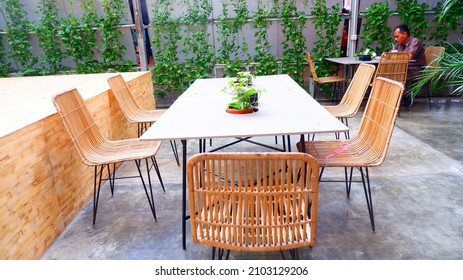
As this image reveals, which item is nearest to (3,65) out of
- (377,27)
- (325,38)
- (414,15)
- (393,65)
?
(325,38)

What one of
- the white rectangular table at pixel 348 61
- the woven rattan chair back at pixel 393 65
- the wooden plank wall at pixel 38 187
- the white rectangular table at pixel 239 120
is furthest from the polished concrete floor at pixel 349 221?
the white rectangular table at pixel 348 61

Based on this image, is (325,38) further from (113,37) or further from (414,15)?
(113,37)

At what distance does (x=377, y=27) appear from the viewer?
5617 millimetres

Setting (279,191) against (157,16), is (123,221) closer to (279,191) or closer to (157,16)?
(279,191)

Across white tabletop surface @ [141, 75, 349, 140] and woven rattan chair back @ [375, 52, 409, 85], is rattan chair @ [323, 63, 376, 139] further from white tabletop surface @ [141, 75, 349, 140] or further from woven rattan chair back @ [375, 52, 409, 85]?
woven rattan chair back @ [375, 52, 409, 85]

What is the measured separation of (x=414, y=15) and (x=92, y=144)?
18.8 ft

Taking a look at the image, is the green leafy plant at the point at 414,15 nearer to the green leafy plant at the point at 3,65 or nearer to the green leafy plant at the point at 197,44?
the green leafy plant at the point at 197,44

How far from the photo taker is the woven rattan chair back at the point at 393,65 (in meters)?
4.40

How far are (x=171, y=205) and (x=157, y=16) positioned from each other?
425 cm

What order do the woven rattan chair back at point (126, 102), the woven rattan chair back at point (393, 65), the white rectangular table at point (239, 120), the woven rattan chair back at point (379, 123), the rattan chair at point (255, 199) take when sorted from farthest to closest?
the woven rattan chair back at point (393, 65)
the woven rattan chair back at point (126, 102)
the woven rattan chair back at point (379, 123)
the white rectangular table at point (239, 120)
the rattan chair at point (255, 199)

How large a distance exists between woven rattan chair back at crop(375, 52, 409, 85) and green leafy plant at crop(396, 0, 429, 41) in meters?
1.57

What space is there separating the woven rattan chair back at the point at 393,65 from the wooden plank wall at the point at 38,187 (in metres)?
3.84

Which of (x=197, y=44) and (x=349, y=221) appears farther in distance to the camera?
(x=197, y=44)

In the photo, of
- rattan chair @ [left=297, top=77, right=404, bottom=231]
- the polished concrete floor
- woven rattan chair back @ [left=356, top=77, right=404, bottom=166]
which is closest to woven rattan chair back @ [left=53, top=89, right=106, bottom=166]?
the polished concrete floor
